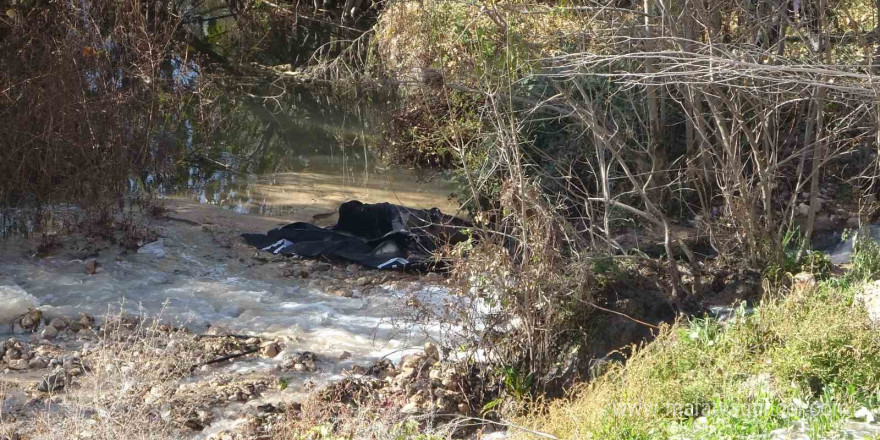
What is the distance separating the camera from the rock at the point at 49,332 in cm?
579

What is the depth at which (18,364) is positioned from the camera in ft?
17.5

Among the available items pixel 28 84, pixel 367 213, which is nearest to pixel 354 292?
pixel 367 213

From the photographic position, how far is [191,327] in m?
6.15

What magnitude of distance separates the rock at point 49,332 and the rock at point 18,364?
1.34 feet

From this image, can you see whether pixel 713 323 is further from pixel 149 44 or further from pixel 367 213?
pixel 149 44

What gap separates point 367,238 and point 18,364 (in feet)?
12.1

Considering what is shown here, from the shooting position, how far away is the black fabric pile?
25.4 feet

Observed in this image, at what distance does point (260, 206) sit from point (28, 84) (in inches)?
121

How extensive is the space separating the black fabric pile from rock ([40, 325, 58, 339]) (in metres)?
2.35

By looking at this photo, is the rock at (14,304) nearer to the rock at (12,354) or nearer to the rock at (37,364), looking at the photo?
the rock at (12,354)

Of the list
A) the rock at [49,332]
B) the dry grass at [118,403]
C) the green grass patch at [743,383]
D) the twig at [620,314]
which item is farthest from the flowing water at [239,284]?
the green grass patch at [743,383]

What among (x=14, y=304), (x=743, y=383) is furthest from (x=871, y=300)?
(x=14, y=304)

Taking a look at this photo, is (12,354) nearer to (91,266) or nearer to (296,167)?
(91,266)

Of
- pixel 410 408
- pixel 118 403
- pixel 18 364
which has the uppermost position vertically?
pixel 118 403
